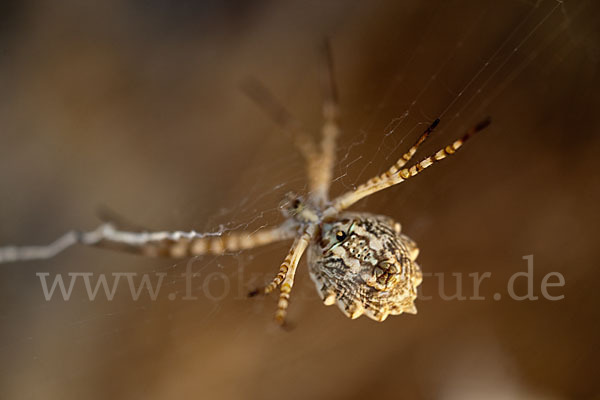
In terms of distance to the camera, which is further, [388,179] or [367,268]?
[388,179]

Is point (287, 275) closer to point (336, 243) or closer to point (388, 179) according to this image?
point (336, 243)

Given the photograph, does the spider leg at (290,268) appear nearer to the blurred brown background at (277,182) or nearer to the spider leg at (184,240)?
the spider leg at (184,240)

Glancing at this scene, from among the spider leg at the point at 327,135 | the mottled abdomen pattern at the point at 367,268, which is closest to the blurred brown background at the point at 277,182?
the spider leg at the point at 327,135

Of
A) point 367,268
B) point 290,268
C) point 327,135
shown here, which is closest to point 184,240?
point 290,268

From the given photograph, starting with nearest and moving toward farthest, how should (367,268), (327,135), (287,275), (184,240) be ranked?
(367,268), (287,275), (184,240), (327,135)

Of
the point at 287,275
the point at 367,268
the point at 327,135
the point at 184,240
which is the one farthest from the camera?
the point at 327,135

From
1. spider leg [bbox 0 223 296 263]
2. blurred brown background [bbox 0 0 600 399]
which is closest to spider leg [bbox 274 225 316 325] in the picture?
spider leg [bbox 0 223 296 263]
